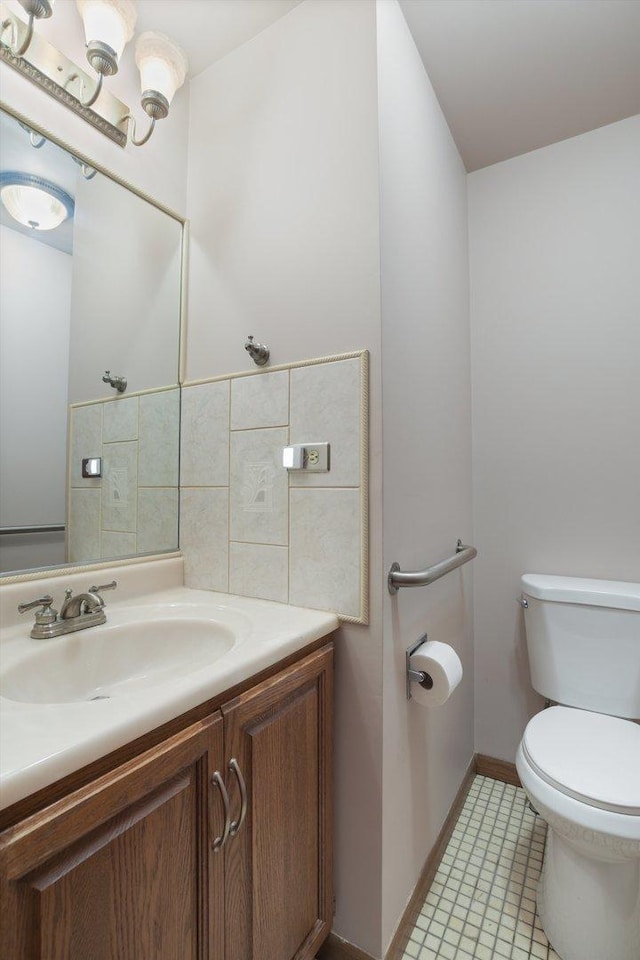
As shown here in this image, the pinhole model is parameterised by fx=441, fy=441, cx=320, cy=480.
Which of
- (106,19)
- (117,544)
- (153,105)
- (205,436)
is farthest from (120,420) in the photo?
(106,19)

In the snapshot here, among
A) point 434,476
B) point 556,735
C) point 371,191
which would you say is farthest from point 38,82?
point 556,735

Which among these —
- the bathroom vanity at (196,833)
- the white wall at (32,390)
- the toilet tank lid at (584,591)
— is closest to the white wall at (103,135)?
the white wall at (32,390)

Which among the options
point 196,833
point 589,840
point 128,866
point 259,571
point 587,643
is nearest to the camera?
point 128,866

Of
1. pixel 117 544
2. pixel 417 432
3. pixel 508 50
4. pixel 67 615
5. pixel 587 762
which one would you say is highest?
pixel 508 50

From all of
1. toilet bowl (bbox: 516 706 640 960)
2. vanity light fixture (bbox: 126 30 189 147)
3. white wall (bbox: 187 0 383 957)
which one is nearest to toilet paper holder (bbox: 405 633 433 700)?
white wall (bbox: 187 0 383 957)

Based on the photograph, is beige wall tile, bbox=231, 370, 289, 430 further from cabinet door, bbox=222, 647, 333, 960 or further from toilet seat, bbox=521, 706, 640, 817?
toilet seat, bbox=521, 706, 640, 817

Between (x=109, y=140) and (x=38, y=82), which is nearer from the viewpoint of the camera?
(x=38, y=82)

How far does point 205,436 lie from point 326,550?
21.5 inches

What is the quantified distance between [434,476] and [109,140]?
133cm

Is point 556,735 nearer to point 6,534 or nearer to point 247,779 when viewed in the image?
point 247,779

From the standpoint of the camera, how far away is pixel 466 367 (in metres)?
1.76

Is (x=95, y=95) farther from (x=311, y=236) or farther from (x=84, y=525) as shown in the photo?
(x=84, y=525)

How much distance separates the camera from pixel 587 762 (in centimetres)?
110

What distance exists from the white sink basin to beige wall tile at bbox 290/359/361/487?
0.41 meters
